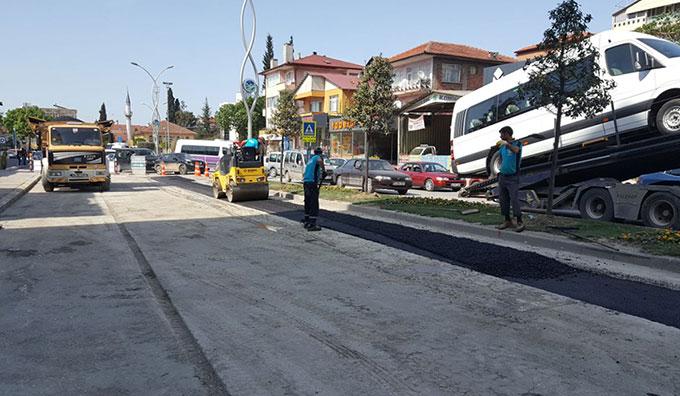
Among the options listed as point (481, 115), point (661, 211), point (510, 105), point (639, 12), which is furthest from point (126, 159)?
point (639, 12)

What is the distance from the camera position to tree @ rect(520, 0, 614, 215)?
389 inches

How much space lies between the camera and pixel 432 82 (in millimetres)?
42219

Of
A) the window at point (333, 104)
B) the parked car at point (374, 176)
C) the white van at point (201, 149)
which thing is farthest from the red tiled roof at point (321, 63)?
the parked car at point (374, 176)

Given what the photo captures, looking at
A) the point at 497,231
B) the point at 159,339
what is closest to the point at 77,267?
the point at 159,339

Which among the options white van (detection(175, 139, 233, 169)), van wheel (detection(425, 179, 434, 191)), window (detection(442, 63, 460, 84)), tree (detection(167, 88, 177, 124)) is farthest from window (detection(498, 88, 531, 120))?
tree (detection(167, 88, 177, 124))

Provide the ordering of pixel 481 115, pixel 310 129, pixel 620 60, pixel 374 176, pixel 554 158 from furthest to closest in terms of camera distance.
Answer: pixel 374 176 < pixel 310 129 < pixel 481 115 < pixel 620 60 < pixel 554 158

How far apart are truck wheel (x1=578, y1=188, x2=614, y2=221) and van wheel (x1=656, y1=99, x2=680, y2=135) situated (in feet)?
5.89

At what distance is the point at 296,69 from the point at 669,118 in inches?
2272

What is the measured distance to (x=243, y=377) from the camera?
3.78 meters

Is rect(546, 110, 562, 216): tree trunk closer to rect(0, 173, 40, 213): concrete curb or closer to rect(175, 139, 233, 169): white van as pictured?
rect(0, 173, 40, 213): concrete curb

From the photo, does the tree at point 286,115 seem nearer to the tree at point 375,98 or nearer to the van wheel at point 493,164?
the tree at point 375,98

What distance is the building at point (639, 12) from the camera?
5031cm

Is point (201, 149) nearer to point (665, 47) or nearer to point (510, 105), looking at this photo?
point (510, 105)

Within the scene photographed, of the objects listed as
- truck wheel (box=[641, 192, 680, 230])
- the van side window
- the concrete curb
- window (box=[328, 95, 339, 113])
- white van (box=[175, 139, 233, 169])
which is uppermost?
window (box=[328, 95, 339, 113])
